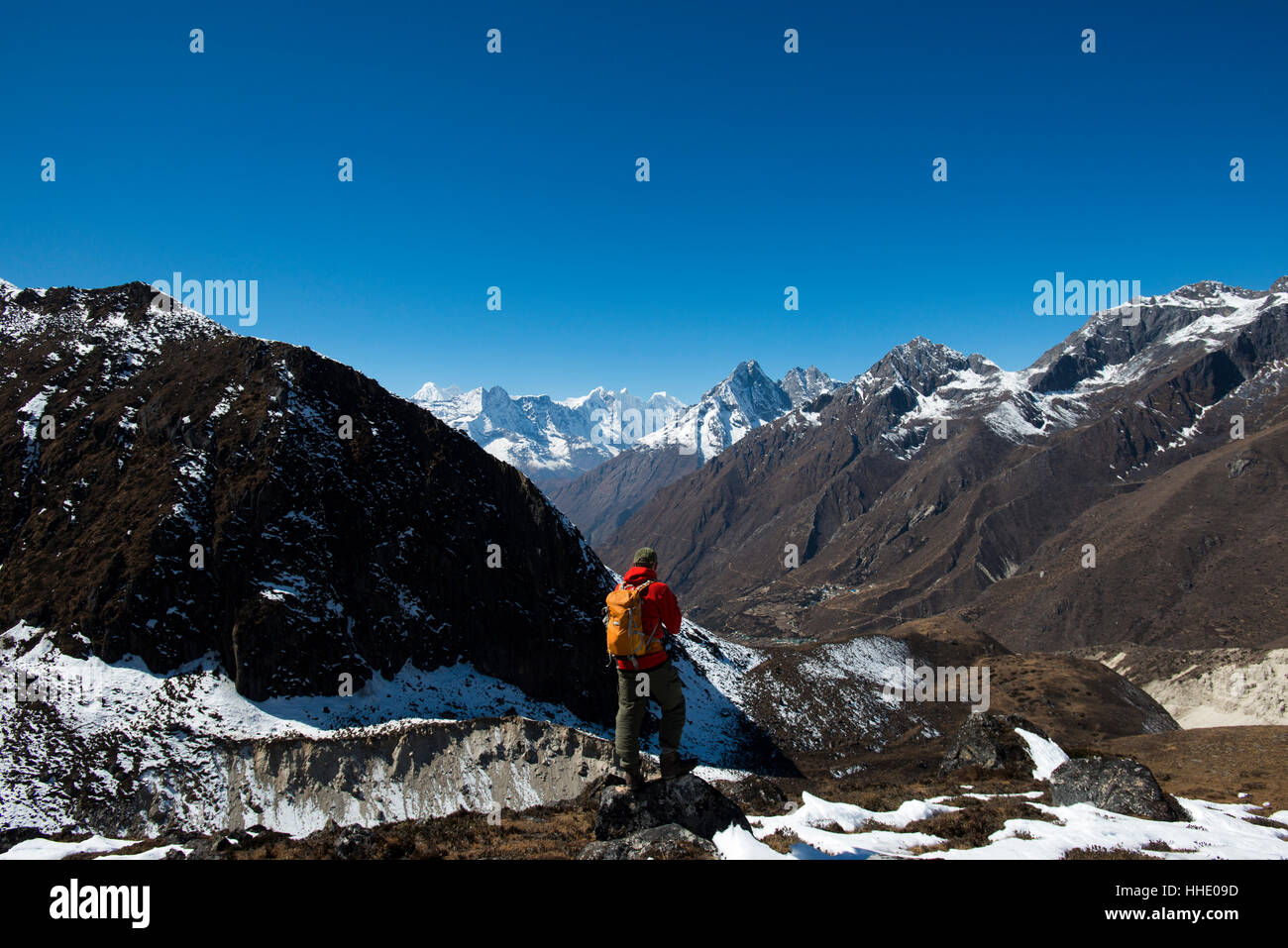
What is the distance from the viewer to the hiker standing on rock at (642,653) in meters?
13.0

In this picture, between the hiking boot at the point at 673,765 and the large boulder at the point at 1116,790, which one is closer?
the hiking boot at the point at 673,765

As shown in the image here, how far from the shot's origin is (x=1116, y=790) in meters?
21.5

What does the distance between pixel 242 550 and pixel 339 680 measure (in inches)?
578

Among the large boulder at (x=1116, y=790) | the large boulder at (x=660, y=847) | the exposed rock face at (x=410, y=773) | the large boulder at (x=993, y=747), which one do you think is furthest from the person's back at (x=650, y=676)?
the exposed rock face at (x=410, y=773)

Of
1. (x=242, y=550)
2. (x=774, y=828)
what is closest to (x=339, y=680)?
(x=242, y=550)

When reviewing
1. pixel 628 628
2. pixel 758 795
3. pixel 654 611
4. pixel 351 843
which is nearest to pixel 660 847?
pixel 628 628

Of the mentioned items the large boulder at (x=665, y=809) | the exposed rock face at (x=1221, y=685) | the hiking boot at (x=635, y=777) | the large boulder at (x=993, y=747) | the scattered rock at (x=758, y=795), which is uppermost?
the hiking boot at (x=635, y=777)

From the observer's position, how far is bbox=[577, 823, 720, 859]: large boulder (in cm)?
1154

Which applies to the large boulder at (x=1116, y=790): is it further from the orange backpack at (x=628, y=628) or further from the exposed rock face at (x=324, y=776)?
the exposed rock face at (x=324, y=776)

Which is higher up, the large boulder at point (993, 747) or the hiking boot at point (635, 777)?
the hiking boot at point (635, 777)

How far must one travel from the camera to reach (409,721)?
48.7 meters

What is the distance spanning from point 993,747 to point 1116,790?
15.2 meters

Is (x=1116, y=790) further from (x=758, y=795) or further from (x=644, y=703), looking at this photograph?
(x=644, y=703)

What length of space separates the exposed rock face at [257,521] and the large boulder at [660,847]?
4949 centimetres
